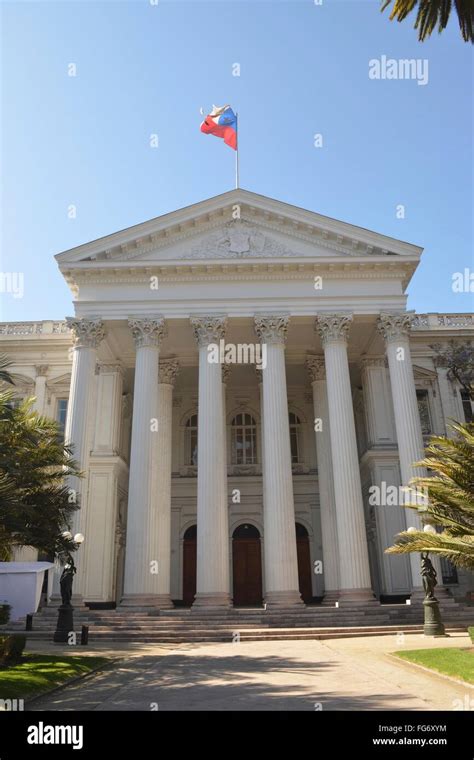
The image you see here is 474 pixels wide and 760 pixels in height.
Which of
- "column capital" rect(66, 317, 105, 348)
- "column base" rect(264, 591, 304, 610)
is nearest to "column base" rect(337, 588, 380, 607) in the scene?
"column base" rect(264, 591, 304, 610)

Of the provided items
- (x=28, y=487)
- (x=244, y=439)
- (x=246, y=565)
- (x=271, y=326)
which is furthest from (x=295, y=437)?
(x=28, y=487)

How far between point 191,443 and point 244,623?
14.6 metres

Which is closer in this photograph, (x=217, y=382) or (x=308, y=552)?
(x=217, y=382)

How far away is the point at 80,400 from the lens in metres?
25.5

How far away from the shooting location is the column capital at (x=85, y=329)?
26.7 m

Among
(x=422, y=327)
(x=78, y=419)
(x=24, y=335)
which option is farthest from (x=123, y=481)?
(x=422, y=327)

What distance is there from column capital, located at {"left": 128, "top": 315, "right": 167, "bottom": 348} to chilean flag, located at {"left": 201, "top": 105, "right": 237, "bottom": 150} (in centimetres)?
976

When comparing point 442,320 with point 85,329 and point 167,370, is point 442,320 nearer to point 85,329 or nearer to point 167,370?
point 167,370

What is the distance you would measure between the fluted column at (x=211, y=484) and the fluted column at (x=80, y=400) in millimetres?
4516

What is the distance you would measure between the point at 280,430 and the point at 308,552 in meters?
11.0

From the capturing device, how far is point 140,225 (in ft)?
89.8

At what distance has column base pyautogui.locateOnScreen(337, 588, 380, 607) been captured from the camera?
22781 millimetres
